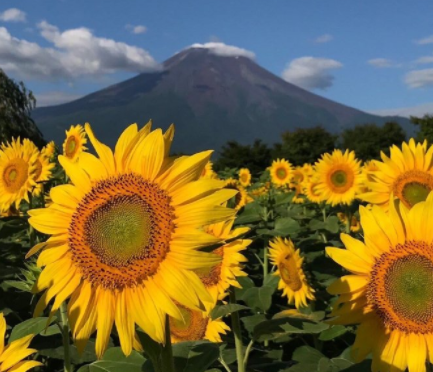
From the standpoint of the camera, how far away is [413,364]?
2326 mm

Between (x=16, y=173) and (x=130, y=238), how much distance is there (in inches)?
153

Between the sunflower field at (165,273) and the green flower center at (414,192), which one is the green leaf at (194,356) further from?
the green flower center at (414,192)

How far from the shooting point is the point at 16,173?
540cm

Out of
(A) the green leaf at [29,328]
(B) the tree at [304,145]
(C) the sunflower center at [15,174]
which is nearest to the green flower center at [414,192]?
(A) the green leaf at [29,328]

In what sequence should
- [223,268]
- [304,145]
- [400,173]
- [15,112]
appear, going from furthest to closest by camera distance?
[304,145], [15,112], [400,173], [223,268]

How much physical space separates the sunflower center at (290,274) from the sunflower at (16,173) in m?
2.40

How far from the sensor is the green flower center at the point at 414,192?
393 centimetres

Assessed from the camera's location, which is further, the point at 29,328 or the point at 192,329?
the point at 192,329

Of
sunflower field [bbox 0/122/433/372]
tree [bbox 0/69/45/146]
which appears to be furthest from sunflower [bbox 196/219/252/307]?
tree [bbox 0/69/45/146]

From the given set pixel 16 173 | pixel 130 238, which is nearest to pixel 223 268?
pixel 130 238

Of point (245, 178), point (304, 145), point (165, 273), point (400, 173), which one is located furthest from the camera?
point (304, 145)

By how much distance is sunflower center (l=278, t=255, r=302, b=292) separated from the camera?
16.0 ft

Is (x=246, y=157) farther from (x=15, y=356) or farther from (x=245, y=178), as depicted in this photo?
(x=15, y=356)

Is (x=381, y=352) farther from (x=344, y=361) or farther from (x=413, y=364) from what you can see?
(x=344, y=361)
